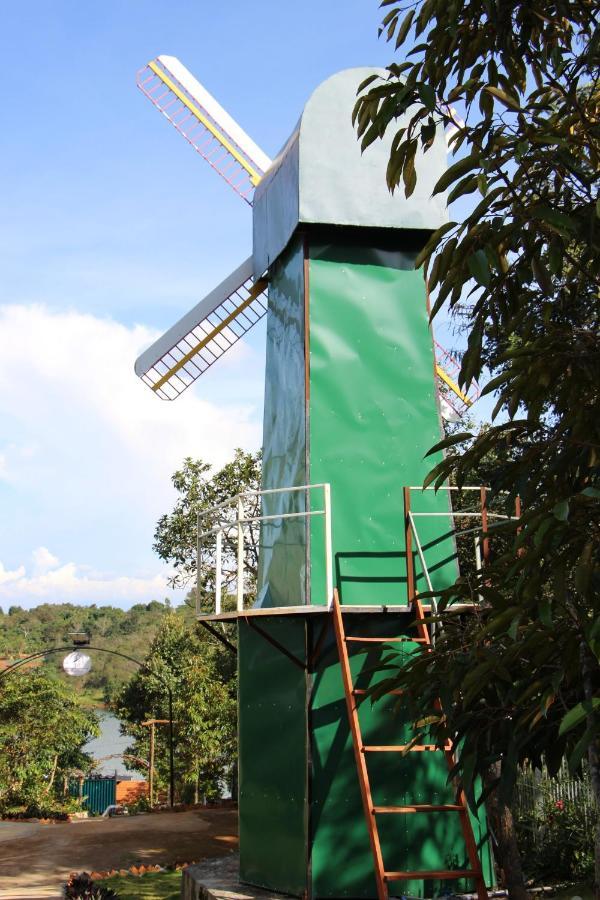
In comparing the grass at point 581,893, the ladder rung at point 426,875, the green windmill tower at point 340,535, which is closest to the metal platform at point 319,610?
the green windmill tower at point 340,535

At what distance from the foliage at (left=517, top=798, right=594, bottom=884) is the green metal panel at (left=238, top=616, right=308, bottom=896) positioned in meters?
2.82

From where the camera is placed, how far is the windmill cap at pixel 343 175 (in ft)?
31.9

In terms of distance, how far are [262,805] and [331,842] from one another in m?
0.88

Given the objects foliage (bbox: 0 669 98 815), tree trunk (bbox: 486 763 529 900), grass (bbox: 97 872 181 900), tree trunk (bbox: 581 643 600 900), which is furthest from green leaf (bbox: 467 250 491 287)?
foliage (bbox: 0 669 98 815)

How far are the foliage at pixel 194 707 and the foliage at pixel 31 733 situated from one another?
8.40 feet

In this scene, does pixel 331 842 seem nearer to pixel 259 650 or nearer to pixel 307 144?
pixel 259 650

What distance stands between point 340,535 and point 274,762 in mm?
2191

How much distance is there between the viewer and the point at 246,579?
19594mm

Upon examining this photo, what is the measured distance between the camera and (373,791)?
8.42 meters

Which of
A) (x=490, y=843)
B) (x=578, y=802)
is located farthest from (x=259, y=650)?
(x=578, y=802)

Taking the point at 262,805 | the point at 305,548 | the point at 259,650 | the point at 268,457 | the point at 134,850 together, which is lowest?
the point at 134,850

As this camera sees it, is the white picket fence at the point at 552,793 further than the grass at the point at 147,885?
No

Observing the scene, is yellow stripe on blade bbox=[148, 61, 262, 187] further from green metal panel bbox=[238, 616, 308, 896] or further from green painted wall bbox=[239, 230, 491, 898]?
Result: green metal panel bbox=[238, 616, 308, 896]

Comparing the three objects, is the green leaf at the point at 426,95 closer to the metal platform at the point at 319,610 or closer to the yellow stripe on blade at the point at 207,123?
the metal platform at the point at 319,610
